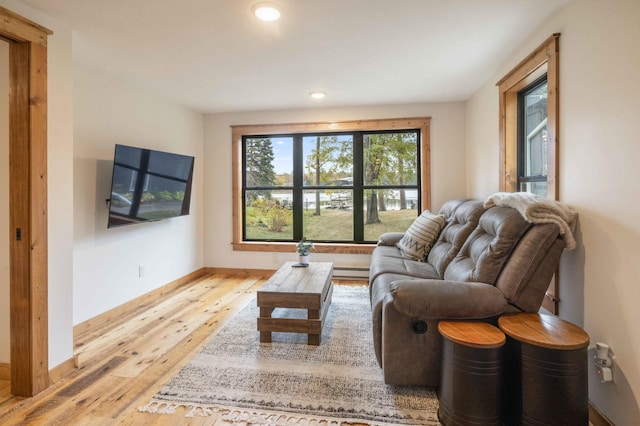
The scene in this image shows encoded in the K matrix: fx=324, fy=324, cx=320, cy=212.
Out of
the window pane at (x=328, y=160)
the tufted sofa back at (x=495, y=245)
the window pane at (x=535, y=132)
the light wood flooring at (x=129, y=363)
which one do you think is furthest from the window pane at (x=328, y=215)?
the tufted sofa back at (x=495, y=245)

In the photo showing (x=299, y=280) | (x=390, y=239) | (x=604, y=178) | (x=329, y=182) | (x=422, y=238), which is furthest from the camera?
(x=329, y=182)

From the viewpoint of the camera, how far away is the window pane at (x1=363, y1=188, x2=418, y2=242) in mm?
4434

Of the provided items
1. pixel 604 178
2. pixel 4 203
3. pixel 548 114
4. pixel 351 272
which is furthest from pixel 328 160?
pixel 4 203

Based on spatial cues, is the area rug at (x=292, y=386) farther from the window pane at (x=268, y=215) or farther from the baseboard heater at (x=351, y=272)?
the window pane at (x=268, y=215)

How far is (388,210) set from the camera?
4492 mm

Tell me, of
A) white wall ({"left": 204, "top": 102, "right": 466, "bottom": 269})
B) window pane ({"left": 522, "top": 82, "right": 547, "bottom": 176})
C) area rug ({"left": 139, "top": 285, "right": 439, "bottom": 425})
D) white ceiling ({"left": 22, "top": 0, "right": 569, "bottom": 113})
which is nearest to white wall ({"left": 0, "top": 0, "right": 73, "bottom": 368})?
white ceiling ({"left": 22, "top": 0, "right": 569, "bottom": 113})

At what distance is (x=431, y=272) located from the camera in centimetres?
279

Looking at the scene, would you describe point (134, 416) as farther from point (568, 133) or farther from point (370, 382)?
point (568, 133)

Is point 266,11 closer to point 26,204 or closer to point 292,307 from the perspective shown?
point 26,204

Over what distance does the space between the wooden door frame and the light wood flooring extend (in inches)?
8.0

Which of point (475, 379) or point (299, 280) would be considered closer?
point (475, 379)

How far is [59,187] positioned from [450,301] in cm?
250

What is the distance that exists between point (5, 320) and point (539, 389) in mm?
3066

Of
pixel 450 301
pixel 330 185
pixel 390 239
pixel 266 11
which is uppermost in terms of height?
pixel 266 11
